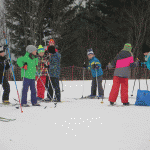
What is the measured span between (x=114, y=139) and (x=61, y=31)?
74.1 feet

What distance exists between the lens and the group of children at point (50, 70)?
5.82 metres

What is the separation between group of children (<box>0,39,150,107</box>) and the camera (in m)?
5.82

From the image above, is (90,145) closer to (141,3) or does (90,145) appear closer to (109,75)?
(109,75)

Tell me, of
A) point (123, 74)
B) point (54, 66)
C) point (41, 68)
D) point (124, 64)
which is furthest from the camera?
point (41, 68)

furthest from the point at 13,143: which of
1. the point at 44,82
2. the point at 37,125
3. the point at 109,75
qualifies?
the point at 109,75

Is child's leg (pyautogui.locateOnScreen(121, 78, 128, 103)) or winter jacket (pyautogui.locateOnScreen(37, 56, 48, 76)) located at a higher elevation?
winter jacket (pyautogui.locateOnScreen(37, 56, 48, 76))

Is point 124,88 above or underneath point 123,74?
underneath

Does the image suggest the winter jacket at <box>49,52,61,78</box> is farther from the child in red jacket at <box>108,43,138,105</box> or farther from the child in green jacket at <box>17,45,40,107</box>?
the child in red jacket at <box>108,43,138,105</box>

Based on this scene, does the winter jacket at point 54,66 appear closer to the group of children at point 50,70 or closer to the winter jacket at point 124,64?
the group of children at point 50,70

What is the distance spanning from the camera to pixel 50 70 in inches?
262

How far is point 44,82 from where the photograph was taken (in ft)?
22.4

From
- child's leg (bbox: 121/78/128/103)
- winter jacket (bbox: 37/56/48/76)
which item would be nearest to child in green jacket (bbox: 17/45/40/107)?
winter jacket (bbox: 37/56/48/76)

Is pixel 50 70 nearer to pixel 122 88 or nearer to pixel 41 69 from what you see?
pixel 41 69

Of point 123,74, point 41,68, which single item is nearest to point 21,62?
Result: point 41,68
